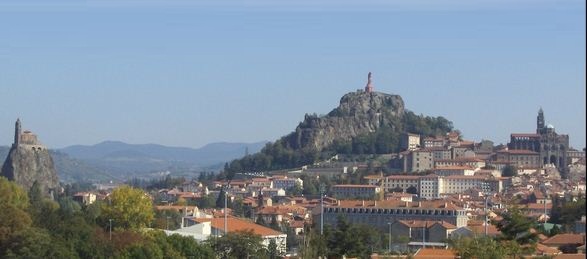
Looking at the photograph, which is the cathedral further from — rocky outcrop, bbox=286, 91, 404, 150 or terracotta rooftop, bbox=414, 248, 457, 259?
terracotta rooftop, bbox=414, 248, 457, 259

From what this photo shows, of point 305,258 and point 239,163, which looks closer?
point 305,258

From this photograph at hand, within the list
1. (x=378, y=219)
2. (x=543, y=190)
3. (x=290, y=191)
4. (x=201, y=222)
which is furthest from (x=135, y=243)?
(x=290, y=191)

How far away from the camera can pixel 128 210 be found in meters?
73.0

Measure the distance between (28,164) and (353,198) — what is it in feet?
116

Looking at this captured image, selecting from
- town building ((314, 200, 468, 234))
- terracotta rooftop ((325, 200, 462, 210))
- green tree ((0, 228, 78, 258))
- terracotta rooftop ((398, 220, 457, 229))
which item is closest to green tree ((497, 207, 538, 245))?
green tree ((0, 228, 78, 258))

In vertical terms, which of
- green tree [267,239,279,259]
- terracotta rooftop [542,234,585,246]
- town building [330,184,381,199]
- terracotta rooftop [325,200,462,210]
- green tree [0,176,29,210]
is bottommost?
green tree [267,239,279,259]

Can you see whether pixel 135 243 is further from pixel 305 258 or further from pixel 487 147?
pixel 487 147

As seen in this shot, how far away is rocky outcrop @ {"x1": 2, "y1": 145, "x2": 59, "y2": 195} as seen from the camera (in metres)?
144

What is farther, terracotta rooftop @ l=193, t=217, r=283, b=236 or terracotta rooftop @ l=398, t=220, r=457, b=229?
terracotta rooftop @ l=398, t=220, r=457, b=229

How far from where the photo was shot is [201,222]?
79.2 meters

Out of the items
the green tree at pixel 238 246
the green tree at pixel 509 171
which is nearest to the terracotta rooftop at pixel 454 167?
the green tree at pixel 509 171

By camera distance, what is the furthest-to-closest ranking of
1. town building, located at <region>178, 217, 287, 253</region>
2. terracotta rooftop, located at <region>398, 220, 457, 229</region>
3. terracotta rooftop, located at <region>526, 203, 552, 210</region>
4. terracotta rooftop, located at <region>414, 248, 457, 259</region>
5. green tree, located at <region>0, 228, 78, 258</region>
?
terracotta rooftop, located at <region>526, 203, 552, 210</region>, terracotta rooftop, located at <region>398, 220, 457, 229</region>, town building, located at <region>178, 217, 287, 253</region>, terracotta rooftop, located at <region>414, 248, 457, 259</region>, green tree, located at <region>0, 228, 78, 258</region>

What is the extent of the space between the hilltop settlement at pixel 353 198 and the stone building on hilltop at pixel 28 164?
0.16m

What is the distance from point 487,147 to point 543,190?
3290 centimetres
